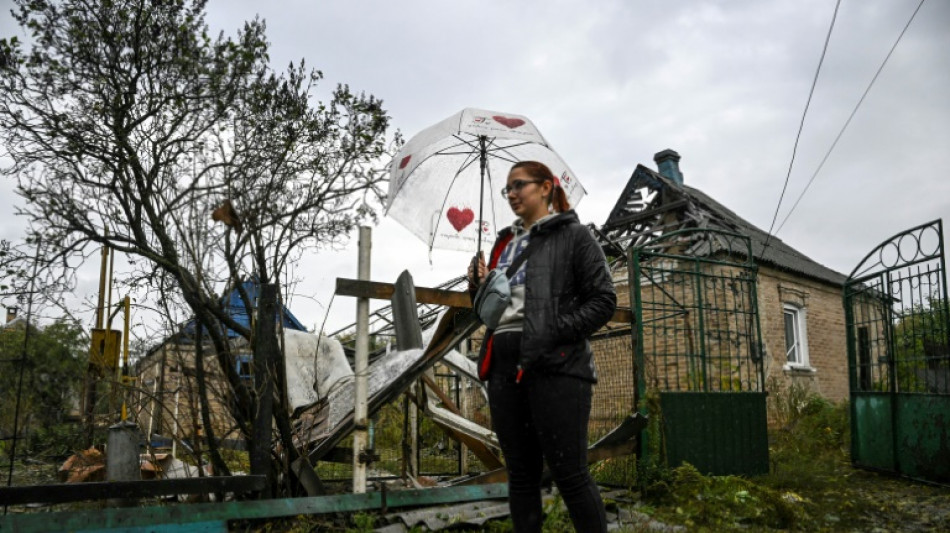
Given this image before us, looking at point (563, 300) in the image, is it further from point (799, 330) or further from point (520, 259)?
point (799, 330)

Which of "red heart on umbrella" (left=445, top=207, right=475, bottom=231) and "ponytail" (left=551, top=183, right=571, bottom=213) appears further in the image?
"red heart on umbrella" (left=445, top=207, right=475, bottom=231)

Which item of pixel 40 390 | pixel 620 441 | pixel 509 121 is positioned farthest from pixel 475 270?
pixel 40 390

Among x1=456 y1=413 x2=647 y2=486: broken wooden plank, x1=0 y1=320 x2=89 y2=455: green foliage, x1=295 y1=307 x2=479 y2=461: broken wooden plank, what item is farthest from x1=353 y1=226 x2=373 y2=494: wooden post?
x1=0 y1=320 x2=89 y2=455: green foliage

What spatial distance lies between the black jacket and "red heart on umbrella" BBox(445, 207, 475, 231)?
1.80 meters

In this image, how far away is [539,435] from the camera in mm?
2283

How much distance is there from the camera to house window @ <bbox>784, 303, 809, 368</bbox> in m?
15.0

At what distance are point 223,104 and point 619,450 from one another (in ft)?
19.7

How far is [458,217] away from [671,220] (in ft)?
42.2

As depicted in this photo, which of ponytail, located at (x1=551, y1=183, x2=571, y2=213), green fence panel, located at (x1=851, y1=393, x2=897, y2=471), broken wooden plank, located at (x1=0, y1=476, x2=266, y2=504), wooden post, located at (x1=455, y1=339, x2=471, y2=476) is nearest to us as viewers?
ponytail, located at (x1=551, y1=183, x2=571, y2=213)

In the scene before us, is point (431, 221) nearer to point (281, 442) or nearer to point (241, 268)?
point (241, 268)

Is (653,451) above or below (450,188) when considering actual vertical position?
below

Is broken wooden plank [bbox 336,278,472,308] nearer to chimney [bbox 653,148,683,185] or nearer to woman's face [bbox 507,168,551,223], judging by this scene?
woman's face [bbox 507,168,551,223]

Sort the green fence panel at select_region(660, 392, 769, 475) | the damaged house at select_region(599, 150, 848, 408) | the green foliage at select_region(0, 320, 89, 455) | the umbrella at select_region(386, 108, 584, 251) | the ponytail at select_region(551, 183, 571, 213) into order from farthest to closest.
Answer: the damaged house at select_region(599, 150, 848, 408), the green foliage at select_region(0, 320, 89, 455), the green fence panel at select_region(660, 392, 769, 475), the umbrella at select_region(386, 108, 584, 251), the ponytail at select_region(551, 183, 571, 213)

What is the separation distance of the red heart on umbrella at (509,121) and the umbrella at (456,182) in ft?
0.04
